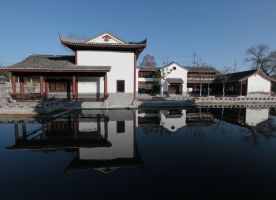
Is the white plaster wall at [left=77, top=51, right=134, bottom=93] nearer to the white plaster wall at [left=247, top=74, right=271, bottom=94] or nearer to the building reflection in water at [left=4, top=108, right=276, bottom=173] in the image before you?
the building reflection in water at [left=4, top=108, right=276, bottom=173]

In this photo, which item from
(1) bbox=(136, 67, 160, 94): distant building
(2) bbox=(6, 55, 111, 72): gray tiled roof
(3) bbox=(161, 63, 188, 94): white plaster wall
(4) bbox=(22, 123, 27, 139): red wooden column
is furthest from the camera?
(1) bbox=(136, 67, 160, 94): distant building

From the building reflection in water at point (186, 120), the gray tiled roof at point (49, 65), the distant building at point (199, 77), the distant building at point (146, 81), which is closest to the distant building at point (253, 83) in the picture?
the distant building at point (199, 77)

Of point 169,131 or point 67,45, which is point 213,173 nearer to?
point 169,131

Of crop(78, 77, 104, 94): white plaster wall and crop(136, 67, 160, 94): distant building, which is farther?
crop(136, 67, 160, 94): distant building

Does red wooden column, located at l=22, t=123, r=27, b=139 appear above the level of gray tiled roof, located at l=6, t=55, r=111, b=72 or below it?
below

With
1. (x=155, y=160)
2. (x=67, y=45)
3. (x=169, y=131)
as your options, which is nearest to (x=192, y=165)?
(x=155, y=160)

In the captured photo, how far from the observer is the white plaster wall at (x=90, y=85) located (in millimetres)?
20516

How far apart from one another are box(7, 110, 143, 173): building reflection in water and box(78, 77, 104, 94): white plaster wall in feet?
32.4

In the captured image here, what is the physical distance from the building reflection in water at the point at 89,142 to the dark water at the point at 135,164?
0.03 metres

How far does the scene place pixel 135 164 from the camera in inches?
216

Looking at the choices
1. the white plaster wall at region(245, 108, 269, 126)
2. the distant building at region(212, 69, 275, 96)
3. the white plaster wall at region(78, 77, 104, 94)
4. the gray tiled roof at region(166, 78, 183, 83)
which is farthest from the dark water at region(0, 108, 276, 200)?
the gray tiled roof at region(166, 78, 183, 83)

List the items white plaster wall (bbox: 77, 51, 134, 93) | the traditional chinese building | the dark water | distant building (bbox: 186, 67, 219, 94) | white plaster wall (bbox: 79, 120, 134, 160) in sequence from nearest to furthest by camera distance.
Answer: the dark water < white plaster wall (bbox: 79, 120, 134, 160) < the traditional chinese building < white plaster wall (bbox: 77, 51, 134, 93) < distant building (bbox: 186, 67, 219, 94)

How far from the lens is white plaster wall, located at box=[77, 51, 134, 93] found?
2055cm

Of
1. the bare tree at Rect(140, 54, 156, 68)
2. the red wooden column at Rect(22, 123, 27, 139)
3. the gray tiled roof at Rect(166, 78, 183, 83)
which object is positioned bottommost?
the red wooden column at Rect(22, 123, 27, 139)
